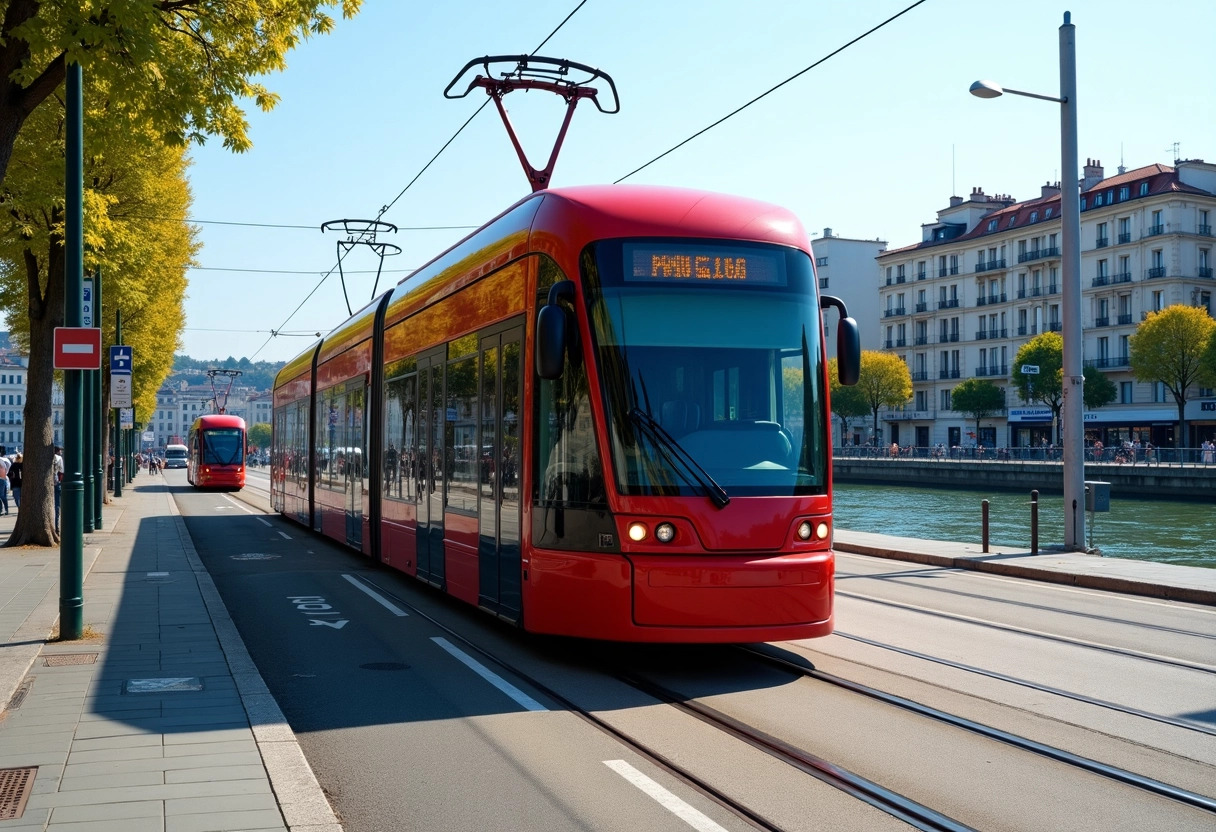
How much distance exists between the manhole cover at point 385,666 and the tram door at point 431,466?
2.60 meters

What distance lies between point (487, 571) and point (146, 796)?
4.90 m

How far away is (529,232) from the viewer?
9.43 meters

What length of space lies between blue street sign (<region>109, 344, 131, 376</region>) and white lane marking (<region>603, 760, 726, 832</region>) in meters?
19.9

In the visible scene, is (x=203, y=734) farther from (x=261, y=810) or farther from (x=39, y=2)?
(x=39, y=2)

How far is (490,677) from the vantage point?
27.9 ft

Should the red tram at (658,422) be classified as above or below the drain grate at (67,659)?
above

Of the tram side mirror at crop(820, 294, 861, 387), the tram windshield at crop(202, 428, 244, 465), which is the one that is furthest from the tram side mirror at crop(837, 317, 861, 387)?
the tram windshield at crop(202, 428, 244, 465)

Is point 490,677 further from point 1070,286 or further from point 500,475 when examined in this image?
point 1070,286

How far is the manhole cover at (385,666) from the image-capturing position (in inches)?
353

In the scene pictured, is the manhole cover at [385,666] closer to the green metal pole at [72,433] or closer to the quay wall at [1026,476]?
the green metal pole at [72,433]

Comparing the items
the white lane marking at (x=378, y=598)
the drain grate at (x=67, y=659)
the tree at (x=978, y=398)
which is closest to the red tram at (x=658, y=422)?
the white lane marking at (x=378, y=598)

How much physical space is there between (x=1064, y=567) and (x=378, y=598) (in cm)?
916

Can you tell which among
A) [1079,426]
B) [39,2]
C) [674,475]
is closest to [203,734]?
[674,475]

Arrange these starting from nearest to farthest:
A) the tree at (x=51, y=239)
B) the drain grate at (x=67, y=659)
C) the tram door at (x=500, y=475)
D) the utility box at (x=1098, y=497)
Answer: the drain grate at (x=67, y=659), the tram door at (x=500, y=475), the tree at (x=51, y=239), the utility box at (x=1098, y=497)
